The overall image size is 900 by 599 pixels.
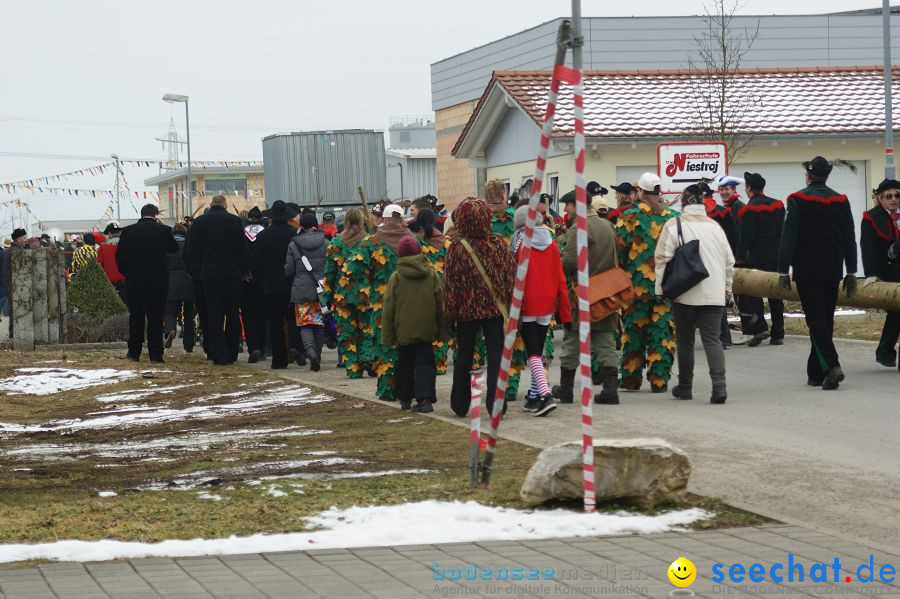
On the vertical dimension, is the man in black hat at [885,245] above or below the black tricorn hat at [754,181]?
below

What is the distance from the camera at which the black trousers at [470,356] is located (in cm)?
1201

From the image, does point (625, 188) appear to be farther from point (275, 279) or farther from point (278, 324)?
point (278, 324)

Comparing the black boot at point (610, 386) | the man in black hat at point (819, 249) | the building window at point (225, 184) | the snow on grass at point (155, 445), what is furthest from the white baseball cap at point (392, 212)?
the building window at point (225, 184)

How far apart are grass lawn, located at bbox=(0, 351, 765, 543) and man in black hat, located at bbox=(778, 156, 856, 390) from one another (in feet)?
13.3

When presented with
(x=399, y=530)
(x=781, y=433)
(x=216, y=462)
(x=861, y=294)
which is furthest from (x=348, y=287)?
(x=399, y=530)

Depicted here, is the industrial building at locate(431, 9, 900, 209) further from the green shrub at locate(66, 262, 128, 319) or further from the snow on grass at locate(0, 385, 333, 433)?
the snow on grass at locate(0, 385, 333, 433)

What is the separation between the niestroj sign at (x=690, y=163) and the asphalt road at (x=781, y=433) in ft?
18.7

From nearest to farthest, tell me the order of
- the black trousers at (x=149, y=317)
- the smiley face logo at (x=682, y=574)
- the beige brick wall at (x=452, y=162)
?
the smiley face logo at (x=682, y=574) → the black trousers at (x=149, y=317) → the beige brick wall at (x=452, y=162)

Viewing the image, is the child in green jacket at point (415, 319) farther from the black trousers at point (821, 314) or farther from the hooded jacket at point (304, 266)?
the hooded jacket at point (304, 266)

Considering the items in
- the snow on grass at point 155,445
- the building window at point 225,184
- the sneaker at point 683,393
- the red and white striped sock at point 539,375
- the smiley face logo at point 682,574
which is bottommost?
the snow on grass at point 155,445

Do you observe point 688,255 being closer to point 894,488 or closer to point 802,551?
point 894,488

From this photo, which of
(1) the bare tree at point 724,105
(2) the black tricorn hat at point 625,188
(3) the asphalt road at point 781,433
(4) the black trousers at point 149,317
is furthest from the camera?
(1) the bare tree at point 724,105

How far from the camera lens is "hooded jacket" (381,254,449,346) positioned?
12.8 meters

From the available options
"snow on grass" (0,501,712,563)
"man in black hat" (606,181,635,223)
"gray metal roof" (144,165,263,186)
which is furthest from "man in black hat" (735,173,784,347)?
"gray metal roof" (144,165,263,186)
